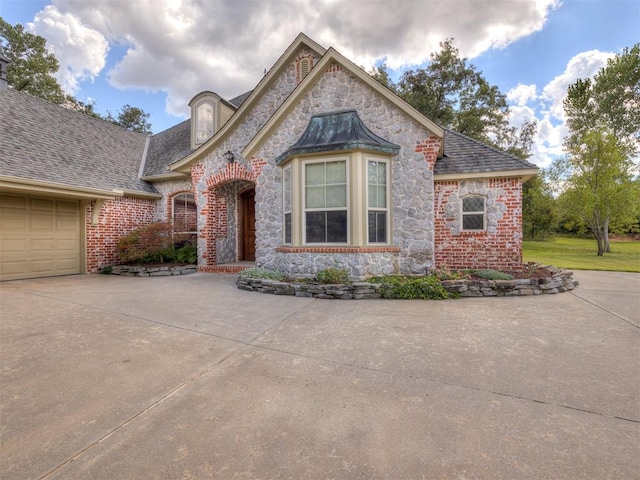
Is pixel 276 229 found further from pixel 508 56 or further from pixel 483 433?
pixel 508 56

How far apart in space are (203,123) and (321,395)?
38.1 feet

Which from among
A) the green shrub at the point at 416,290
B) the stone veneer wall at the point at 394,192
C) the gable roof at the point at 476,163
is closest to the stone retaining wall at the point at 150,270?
the stone veneer wall at the point at 394,192

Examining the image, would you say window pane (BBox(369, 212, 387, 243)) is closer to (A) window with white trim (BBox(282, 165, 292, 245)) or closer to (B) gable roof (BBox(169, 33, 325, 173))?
(A) window with white trim (BBox(282, 165, 292, 245))

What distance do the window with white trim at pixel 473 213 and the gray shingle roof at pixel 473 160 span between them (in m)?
0.81

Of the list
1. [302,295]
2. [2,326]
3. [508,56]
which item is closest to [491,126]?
[508,56]

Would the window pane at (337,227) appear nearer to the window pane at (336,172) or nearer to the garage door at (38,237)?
the window pane at (336,172)

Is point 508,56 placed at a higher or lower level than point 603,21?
higher

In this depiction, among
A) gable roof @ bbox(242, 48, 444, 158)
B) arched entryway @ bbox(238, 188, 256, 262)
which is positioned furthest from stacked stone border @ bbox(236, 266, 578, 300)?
arched entryway @ bbox(238, 188, 256, 262)

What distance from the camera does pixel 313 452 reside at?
5.83 ft

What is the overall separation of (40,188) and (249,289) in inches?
259

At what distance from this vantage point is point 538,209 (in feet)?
77.9

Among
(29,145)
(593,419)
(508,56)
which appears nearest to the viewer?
(593,419)

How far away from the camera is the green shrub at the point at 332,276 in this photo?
6.45 m

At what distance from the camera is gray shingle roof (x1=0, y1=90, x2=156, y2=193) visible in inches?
333
